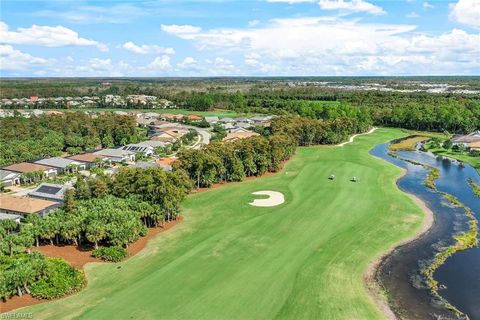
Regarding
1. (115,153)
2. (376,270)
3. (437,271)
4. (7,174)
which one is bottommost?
(437,271)

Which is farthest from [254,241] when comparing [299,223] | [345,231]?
[345,231]

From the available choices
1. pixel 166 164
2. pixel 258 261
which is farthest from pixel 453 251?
pixel 166 164

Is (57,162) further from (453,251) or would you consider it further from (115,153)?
(453,251)

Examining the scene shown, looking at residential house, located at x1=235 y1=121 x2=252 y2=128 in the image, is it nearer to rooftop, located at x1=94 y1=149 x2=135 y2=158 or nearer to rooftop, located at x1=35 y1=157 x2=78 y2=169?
rooftop, located at x1=94 y1=149 x2=135 y2=158

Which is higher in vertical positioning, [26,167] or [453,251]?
[26,167]

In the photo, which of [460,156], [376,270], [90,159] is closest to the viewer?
[376,270]

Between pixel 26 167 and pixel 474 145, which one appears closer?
pixel 26 167

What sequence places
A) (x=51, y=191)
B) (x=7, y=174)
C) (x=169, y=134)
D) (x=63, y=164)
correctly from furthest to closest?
(x=169, y=134) → (x=63, y=164) → (x=7, y=174) → (x=51, y=191)
